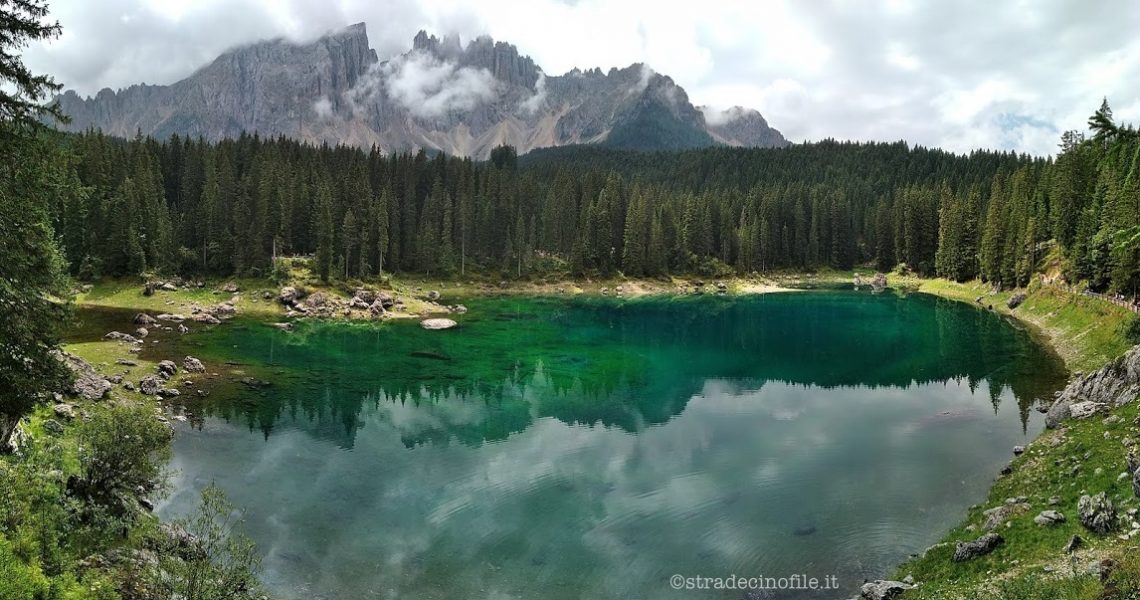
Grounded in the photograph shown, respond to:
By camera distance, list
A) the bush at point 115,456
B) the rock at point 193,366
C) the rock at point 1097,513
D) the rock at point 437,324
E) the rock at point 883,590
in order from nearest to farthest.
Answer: the rock at point 1097,513 → the rock at point 883,590 → the bush at point 115,456 → the rock at point 193,366 → the rock at point 437,324

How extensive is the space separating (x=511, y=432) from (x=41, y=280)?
27.5 meters

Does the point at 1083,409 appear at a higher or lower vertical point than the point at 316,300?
higher

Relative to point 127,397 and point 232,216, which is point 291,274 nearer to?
point 232,216

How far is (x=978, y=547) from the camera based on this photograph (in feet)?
72.8

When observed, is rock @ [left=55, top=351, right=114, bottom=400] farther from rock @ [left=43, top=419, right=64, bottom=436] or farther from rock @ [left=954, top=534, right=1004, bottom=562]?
rock @ [left=954, top=534, right=1004, bottom=562]

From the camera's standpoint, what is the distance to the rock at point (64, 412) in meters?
32.9

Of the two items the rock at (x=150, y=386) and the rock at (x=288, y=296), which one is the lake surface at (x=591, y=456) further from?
the rock at (x=288, y=296)

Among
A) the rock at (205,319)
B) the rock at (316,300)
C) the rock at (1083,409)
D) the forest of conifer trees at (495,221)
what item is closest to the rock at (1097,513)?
the rock at (1083,409)

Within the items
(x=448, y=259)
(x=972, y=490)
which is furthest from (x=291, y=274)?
(x=972, y=490)

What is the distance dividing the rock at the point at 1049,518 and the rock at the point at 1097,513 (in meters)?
0.61

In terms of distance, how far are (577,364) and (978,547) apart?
46774 mm

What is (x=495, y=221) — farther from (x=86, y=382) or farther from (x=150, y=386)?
(x=86, y=382)

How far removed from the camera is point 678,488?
1331 inches

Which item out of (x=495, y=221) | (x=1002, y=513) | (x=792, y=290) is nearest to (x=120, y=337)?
(x=1002, y=513)
